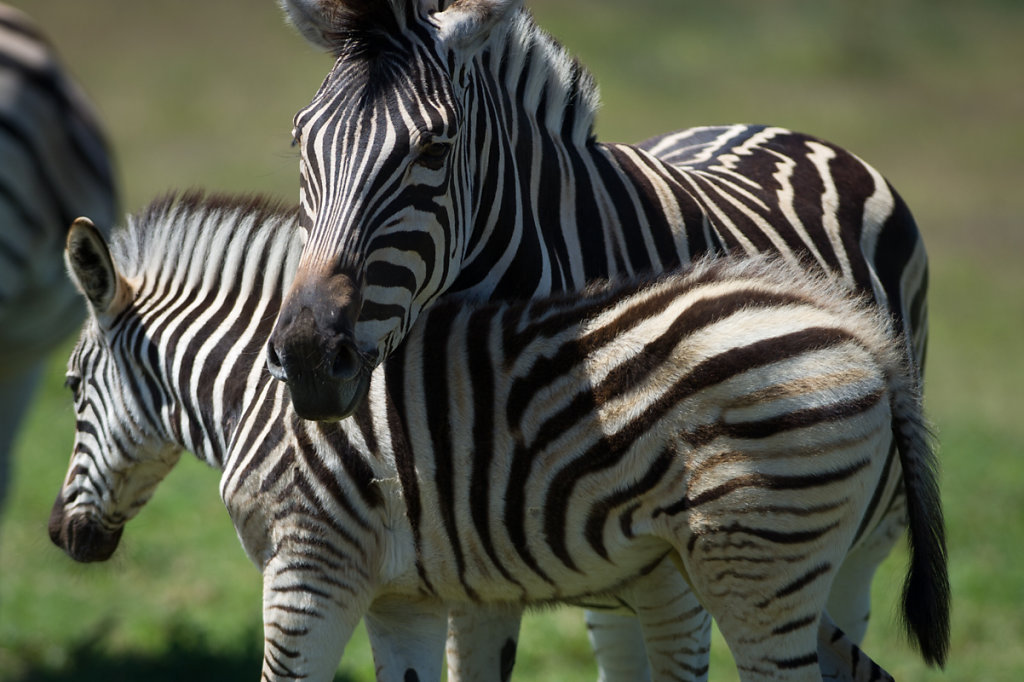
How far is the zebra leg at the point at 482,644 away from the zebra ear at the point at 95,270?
5.39 feet

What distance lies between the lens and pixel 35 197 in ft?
23.7

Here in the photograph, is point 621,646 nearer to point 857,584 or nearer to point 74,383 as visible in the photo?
point 857,584

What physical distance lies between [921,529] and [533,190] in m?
1.63

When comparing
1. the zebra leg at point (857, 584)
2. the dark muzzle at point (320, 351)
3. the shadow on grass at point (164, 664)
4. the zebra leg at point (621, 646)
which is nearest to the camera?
the dark muzzle at point (320, 351)

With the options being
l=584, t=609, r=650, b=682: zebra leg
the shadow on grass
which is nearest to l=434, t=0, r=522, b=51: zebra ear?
l=584, t=609, r=650, b=682: zebra leg

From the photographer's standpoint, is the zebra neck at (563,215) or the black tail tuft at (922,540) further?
the zebra neck at (563,215)

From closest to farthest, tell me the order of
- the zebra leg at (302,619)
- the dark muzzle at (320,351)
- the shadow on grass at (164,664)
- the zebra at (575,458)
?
1. the dark muzzle at (320,351)
2. the zebra at (575,458)
3. the zebra leg at (302,619)
4. the shadow on grass at (164,664)

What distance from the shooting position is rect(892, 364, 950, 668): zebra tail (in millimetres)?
3283

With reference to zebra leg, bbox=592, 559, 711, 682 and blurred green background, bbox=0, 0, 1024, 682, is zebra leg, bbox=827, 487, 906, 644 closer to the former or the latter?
blurred green background, bbox=0, 0, 1024, 682

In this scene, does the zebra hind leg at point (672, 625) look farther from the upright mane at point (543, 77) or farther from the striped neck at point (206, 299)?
the upright mane at point (543, 77)

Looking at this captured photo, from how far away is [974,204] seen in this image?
21172 mm

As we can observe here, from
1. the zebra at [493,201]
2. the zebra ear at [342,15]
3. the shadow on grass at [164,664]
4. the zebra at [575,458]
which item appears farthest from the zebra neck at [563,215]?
the shadow on grass at [164,664]

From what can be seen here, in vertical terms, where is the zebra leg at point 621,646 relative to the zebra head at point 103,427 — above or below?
below

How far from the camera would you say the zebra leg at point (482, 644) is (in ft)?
13.8
